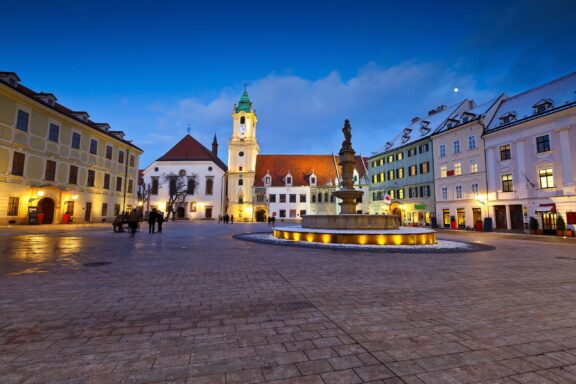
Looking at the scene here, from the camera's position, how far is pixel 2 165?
21.5 metres

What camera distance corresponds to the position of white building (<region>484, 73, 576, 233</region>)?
77.6 feet

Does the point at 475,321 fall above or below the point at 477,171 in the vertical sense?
below

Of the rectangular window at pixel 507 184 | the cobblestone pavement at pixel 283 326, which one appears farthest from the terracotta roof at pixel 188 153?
the cobblestone pavement at pixel 283 326

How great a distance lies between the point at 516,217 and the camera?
27.7 metres

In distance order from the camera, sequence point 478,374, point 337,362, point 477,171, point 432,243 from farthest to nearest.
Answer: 1. point 477,171
2. point 432,243
3. point 337,362
4. point 478,374

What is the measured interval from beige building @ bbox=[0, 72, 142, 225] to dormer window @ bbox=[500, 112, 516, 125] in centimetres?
4277

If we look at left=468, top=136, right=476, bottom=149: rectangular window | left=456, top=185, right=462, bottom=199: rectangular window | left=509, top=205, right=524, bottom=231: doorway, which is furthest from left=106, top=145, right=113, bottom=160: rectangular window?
left=509, top=205, right=524, bottom=231: doorway

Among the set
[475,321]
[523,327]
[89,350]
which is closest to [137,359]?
[89,350]

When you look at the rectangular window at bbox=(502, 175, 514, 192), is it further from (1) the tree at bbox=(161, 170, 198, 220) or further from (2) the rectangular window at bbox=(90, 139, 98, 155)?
(1) the tree at bbox=(161, 170, 198, 220)

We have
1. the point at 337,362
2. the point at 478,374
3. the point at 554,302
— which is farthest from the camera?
the point at 554,302

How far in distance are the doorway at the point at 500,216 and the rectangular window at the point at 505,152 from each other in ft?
16.3

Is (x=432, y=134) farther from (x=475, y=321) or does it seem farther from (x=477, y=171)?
(x=475, y=321)

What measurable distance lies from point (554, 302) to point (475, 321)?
7.24ft

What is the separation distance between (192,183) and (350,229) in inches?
1976
